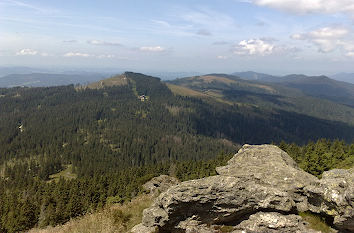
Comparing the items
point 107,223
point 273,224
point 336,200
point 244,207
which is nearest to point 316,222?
point 336,200

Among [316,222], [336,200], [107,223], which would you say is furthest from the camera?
[107,223]

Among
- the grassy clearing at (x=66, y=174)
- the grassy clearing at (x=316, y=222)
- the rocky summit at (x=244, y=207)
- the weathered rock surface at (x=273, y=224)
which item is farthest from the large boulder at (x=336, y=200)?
the grassy clearing at (x=66, y=174)

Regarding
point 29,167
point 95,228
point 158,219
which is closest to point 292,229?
point 158,219

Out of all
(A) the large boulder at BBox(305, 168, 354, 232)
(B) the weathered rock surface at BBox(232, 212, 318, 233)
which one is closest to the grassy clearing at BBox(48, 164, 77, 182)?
(B) the weathered rock surface at BBox(232, 212, 318, 233)

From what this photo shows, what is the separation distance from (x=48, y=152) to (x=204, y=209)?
734 feet

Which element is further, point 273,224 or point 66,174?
point 66,174

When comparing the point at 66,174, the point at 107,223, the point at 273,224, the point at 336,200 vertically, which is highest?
the point at 336,200

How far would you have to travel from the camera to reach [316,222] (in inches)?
521

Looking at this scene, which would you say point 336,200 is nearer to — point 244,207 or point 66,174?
point 244,207

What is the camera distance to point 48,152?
649ft

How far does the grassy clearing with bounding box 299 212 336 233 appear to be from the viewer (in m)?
12.7

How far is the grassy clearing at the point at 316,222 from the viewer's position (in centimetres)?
1269

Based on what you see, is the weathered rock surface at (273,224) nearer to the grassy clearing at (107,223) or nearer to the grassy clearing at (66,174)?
the grassy clearing at (107,223)

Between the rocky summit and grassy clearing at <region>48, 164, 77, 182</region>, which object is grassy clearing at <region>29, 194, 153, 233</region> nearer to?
the rocky summit
